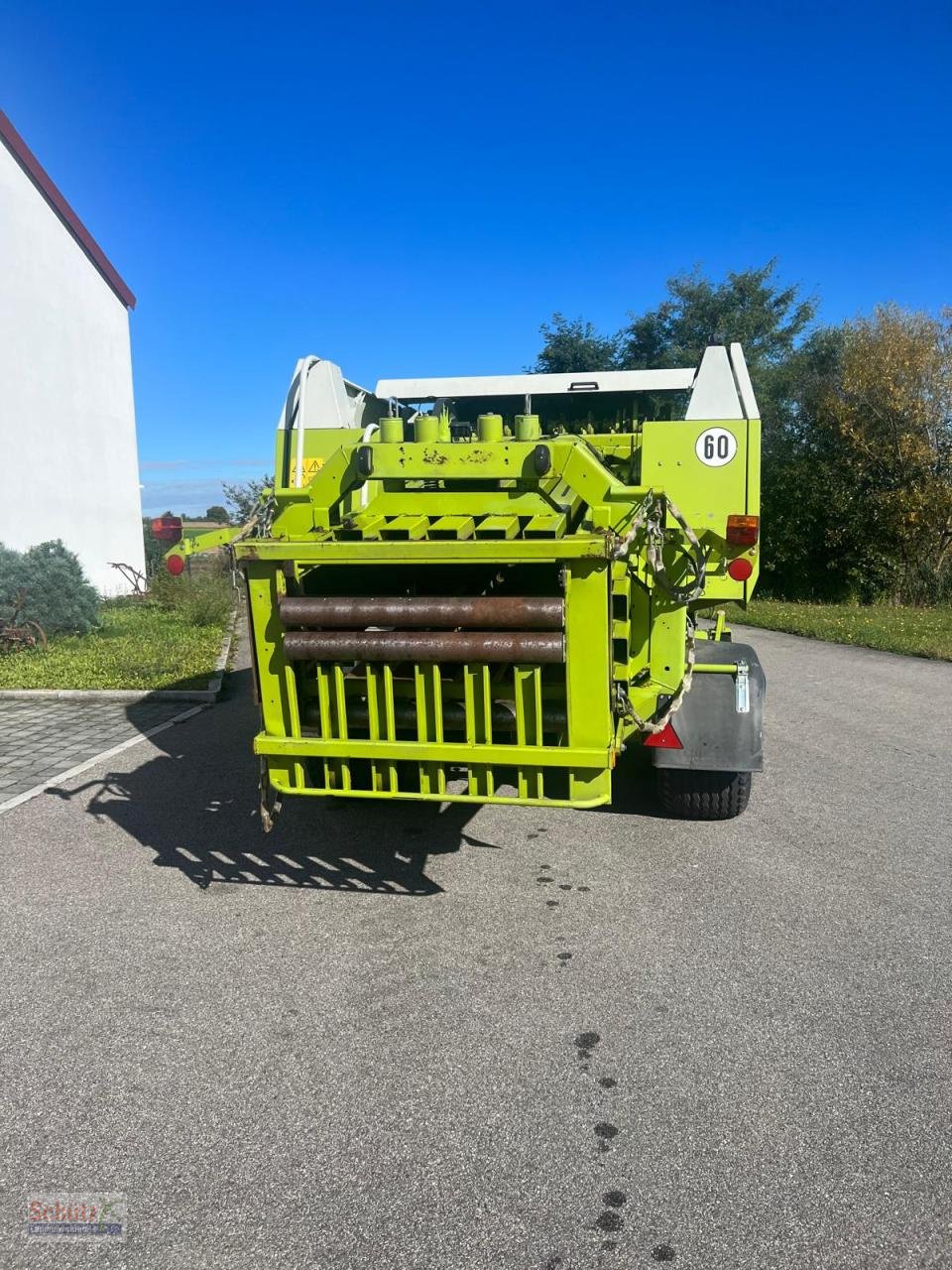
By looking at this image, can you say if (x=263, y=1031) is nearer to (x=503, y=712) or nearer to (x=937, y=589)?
(x=503, y=712)

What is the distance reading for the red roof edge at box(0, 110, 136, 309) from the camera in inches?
528

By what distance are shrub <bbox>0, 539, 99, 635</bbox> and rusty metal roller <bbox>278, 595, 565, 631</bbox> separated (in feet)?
29.2

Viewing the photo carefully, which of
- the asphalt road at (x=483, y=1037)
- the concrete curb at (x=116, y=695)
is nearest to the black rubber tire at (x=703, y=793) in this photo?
the asphalt road at (x=483, y=1037)

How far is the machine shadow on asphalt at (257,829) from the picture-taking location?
4.28 meters

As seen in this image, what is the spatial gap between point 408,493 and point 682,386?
2.62 m

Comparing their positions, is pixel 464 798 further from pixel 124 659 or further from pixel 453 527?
pixel 124 659

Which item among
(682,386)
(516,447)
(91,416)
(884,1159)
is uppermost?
(91,416)

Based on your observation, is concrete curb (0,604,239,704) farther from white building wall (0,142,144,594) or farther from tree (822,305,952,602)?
tree (822,305,952,602)

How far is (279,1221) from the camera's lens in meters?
2.18

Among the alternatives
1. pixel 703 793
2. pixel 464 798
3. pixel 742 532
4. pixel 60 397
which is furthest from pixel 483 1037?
pixel 60 397

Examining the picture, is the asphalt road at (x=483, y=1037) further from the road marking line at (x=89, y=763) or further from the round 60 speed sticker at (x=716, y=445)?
the round 60 speed sticker at (x=716, y=445)

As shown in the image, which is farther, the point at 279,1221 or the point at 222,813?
the point at 222,813

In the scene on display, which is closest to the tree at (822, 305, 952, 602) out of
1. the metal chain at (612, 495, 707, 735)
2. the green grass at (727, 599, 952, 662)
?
the green grass at (727, 599, 952, 662)

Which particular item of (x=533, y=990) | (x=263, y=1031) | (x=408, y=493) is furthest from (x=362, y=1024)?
(x=408, y=493)
